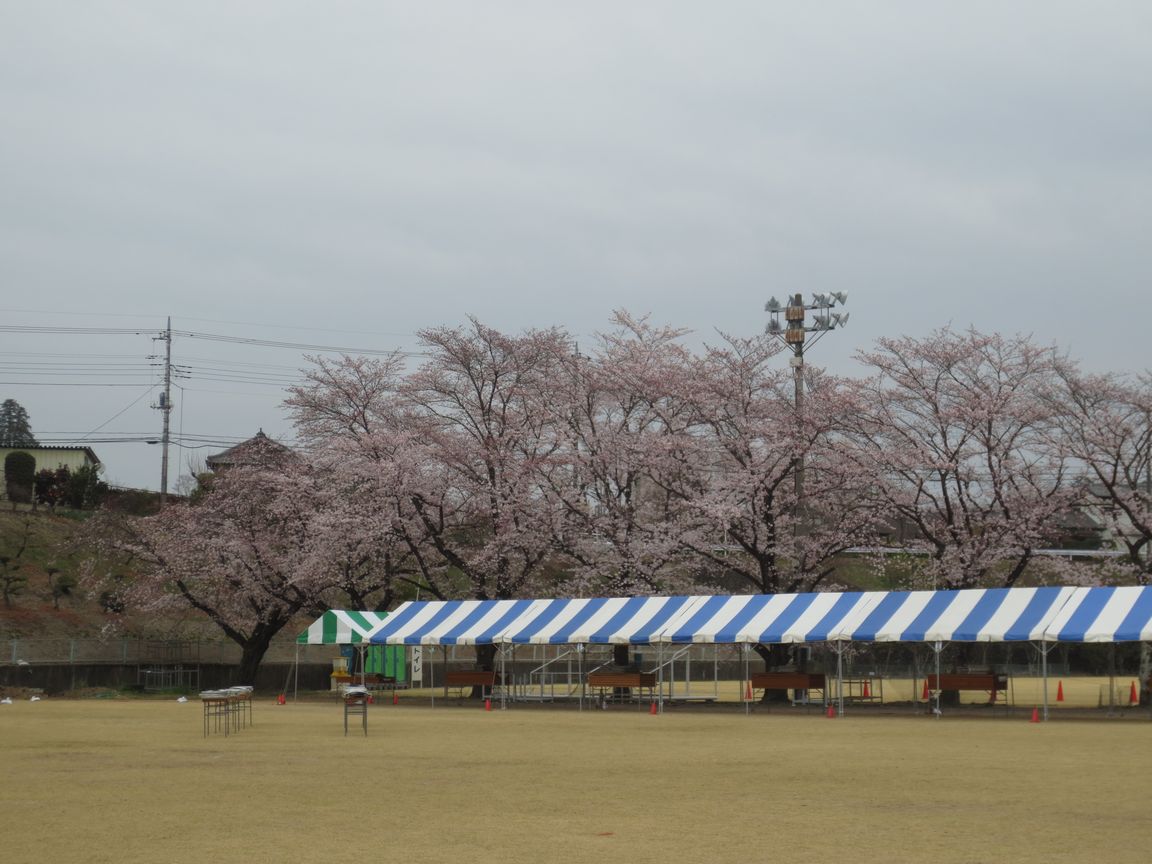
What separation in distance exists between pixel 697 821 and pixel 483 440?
2560 cm

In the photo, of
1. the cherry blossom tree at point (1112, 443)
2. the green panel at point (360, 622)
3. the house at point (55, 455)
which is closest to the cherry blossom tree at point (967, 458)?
the cherry blossom tree at point (1112, 443)

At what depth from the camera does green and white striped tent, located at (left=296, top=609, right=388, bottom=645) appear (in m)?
30.7

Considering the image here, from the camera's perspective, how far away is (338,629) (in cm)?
3105

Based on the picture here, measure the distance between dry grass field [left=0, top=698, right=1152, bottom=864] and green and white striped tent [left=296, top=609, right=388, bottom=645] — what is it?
962 cm

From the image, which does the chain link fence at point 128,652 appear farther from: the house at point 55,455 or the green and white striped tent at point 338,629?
the house at point 55,455

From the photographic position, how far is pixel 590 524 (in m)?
33.6

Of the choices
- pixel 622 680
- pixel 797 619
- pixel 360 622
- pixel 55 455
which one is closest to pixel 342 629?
pixel 360 622

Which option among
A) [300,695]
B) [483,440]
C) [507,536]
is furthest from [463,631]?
[300,695]

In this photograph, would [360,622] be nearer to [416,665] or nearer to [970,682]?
[416,665]

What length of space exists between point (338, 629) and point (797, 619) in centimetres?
1162

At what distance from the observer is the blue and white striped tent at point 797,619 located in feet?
73.7

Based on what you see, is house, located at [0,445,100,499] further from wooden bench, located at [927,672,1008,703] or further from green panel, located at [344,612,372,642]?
wooden bench, located at [927,672,1008,703]

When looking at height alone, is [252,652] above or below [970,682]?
above

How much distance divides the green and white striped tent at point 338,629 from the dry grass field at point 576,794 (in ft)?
31.6
